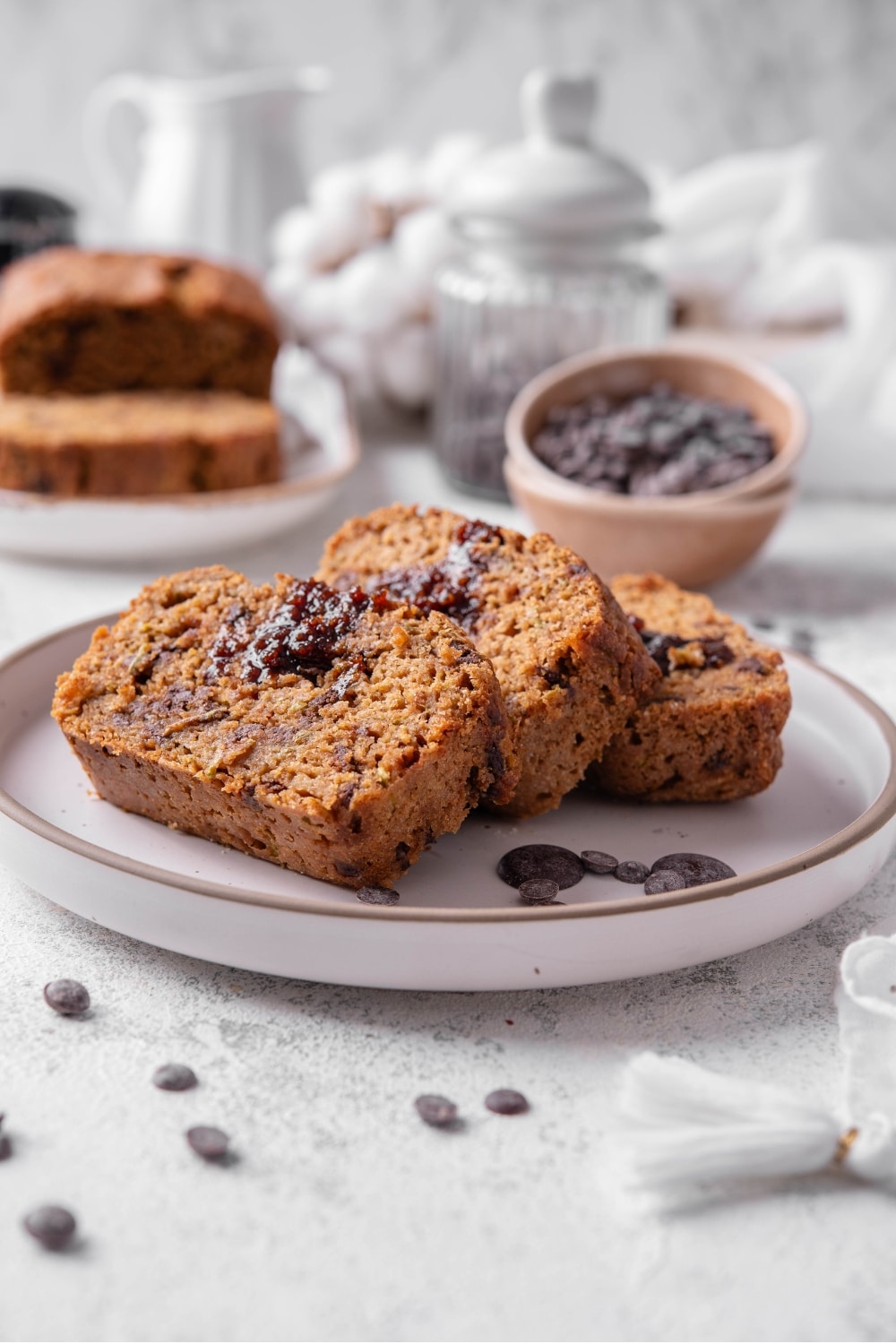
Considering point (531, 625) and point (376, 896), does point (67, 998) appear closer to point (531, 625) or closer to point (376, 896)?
point (376, 896)

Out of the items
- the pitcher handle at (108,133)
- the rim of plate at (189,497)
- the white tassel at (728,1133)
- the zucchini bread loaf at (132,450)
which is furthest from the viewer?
the pitcher handle at (108,133)

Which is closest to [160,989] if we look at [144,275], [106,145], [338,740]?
[338,740]

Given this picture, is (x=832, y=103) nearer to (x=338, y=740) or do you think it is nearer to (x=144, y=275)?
(x=144, y=275)

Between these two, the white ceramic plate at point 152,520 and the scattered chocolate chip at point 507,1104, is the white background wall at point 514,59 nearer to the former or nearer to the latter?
the white ceramic plate at point 152,520

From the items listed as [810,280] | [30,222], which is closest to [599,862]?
[810,280]

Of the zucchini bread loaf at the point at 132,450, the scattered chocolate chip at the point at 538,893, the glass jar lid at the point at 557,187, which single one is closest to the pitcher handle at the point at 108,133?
the zucchini bread loaf at the point at 132,450

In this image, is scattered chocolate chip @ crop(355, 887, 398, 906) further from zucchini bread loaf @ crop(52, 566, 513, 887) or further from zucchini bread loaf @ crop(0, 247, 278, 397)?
zucchini bread loaf @ crop(0, 247, 278, 397)
